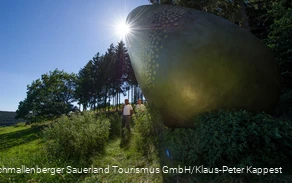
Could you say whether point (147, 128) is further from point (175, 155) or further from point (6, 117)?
point (6, 117)

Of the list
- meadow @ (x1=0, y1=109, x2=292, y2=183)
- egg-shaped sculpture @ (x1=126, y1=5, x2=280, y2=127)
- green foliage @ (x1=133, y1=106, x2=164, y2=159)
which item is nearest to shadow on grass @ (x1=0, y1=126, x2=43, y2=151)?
meadow @ (x1=0, y1=109, x2=292, y2=183)

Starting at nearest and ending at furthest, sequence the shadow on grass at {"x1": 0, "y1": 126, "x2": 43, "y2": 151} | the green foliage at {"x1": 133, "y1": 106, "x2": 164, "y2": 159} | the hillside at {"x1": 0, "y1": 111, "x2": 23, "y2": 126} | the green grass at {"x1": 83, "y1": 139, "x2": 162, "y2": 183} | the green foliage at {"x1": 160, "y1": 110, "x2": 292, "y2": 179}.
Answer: the green foliage at {"x1": 160, "y1": 110, "x2": 292, "y2": 179} → the green grass at {"x1": 83, "y1": 139, "x2": 162, "y2": 183} → the green foliage at {"x1": 133, "y1": 106, "x2": 164, "y2": 159} → the shadow on grass at {"x1": 0, "y1": 126, "x2": 43, "y2": 151} → the hillside at {"x1": 0, "y1": 111, "x2": 23, "y2": 126}

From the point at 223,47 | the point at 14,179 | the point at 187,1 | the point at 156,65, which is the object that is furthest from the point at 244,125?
the point at 187,1

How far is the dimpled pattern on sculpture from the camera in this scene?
534 centimetres

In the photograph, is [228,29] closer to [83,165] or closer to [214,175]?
[214,175]

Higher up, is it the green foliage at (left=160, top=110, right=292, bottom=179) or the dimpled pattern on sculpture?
the dimpled pattern on sculpture

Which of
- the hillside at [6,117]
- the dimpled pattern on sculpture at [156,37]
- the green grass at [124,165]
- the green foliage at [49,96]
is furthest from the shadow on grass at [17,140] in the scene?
the hillside at [6,117]

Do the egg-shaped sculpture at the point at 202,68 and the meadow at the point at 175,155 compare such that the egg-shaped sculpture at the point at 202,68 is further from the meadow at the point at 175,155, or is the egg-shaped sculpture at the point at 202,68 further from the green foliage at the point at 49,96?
the green foliage at the point at 49,96

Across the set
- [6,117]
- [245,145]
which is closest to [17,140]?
[245,145]

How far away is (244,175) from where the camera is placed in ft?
9.59

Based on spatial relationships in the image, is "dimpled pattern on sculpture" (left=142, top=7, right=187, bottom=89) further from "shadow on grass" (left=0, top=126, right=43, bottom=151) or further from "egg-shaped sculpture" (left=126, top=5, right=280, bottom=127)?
"shadow on grass" (left=0, top=126, right=43, bottom=151)

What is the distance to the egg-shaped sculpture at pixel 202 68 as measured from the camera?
4.62 meters

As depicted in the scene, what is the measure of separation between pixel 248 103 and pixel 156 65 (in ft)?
9.53

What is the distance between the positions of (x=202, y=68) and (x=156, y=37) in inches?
74.4
